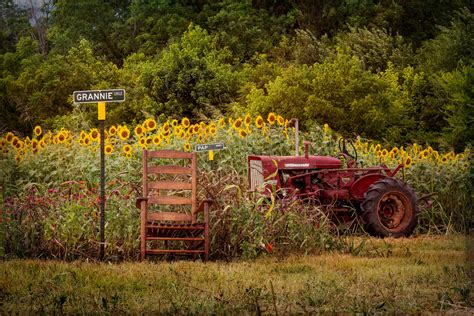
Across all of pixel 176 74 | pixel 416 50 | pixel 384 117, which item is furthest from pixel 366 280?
pixel 416 50

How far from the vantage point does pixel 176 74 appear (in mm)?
20438

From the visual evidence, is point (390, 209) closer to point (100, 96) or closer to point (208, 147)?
point (208, 147)

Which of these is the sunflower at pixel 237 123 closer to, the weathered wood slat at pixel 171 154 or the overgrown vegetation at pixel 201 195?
the overgrown vegetation at pixel 201 195

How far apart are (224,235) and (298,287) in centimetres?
174

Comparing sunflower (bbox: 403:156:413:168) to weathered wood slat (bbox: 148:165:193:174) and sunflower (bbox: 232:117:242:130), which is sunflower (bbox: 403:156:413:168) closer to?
sunflower (bbox: 232:117:242:130)

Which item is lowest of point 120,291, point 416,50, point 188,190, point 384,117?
point 120,291

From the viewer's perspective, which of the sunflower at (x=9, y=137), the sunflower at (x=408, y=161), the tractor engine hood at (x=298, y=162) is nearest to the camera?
the tractor engine hood at (x=298, y=162)

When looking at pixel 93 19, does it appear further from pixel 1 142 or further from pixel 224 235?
pixel 224 235

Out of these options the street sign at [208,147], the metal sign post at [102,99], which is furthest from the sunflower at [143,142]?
the metal sign post at [102,99]

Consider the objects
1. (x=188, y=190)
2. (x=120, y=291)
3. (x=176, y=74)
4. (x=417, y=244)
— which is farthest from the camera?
(x=176, y=74)

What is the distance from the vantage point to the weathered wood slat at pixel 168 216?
793cm

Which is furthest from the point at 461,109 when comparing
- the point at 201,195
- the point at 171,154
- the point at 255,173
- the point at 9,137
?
the point at 171,154

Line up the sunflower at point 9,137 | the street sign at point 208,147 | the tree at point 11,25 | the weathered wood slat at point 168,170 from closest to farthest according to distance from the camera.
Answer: the weathered wood slat at point 168,170, the street sign at point 208,147, the sunflower at point 9,137, the tree at point 11,25

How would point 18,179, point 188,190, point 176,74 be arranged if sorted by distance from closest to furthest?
point 188,190, point 18,179, point 176,74
